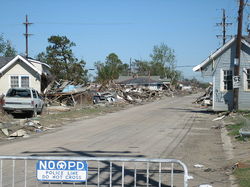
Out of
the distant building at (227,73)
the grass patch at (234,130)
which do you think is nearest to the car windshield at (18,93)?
the grass patch at (234,130)

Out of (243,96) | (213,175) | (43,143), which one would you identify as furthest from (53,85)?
(213,175)

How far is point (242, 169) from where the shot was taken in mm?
8250

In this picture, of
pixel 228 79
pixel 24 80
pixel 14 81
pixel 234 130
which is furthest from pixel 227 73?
pixel 14 81

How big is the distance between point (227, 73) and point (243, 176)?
1929 centimetres

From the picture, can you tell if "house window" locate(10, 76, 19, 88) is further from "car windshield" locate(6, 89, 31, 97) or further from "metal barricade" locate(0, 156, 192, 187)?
"metal barricade" locate(0, 156, 192, 187)

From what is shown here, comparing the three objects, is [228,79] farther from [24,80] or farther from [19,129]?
[24,80]

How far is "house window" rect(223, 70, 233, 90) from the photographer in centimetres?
2598

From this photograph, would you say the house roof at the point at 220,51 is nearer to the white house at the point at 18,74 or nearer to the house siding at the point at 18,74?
the white house at the point at 18,74

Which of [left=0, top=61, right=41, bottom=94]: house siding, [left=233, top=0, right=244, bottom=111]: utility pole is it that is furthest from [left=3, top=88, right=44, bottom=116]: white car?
[left=233, top=0, right=244, bottom=111]: utility pole

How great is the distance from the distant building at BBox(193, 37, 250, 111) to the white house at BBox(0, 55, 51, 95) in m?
13.5

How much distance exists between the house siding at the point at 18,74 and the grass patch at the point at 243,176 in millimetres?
24964

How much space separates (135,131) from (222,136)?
378 centimetres

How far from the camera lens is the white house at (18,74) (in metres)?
30.1

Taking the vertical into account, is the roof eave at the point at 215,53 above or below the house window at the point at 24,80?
above
